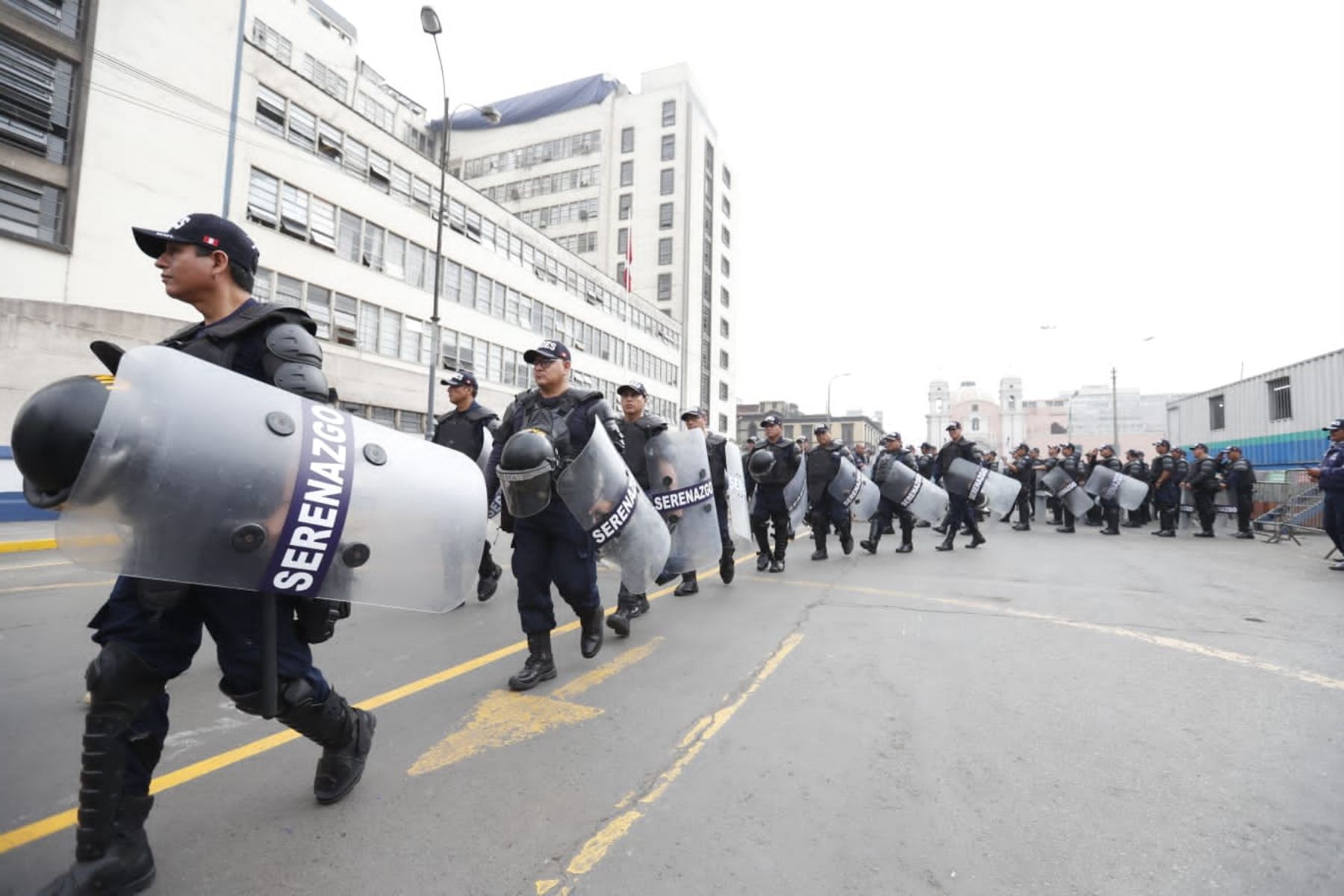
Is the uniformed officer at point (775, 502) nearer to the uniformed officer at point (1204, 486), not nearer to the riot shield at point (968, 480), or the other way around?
the riot shield at point (968, 480)

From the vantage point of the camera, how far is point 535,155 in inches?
1889

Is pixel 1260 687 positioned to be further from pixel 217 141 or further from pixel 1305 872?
pixel 217 141

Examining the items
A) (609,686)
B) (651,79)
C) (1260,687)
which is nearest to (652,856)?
(609,686)

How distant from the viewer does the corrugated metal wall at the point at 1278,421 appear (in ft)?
54.7

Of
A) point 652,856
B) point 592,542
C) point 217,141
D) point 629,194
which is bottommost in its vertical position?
point 652,856

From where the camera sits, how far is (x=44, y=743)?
2.57 meters

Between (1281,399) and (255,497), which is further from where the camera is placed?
(1281,399)

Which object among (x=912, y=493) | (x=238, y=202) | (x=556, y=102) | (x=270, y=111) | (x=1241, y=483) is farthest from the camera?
(x=556, y=102)

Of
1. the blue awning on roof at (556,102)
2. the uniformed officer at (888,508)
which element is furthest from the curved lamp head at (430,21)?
the blue awning on roof at (556,102)

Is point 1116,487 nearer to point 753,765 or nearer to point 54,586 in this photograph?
point 753,765

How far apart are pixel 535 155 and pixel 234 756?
51.8 m

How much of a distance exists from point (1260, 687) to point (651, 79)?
2159 inches

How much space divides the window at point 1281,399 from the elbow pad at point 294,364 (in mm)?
25139

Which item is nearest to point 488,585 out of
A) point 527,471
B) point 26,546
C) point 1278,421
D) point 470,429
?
point 470,429
